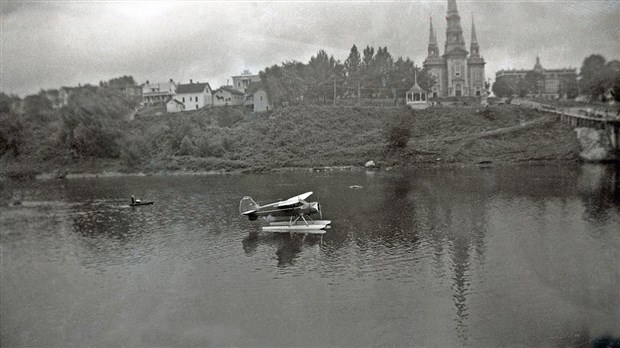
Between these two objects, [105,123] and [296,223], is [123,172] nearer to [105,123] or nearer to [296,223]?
[105,123]

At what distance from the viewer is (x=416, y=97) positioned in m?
112

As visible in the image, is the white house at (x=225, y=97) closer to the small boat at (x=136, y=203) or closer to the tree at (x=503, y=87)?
the small boat at (x=136, y=203)

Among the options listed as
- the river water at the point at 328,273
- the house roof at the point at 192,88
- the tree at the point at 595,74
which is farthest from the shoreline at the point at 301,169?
the house roof at the point at 192,88

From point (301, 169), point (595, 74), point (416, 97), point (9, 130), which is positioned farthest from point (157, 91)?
point (595, 74)

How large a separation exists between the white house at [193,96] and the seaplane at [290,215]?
3258 inches

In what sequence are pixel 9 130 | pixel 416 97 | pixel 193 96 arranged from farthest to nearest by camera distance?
pixel 193 96, pixel 416 97, pixel 9 130

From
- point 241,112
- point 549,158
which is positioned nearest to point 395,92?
point 241,112

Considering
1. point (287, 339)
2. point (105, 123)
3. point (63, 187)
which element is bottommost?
point (287, 339)

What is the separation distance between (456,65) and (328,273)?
11226 centimetres

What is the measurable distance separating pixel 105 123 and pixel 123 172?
1069cm

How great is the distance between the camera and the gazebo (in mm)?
104812

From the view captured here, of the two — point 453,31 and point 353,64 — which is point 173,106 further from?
point 453,31

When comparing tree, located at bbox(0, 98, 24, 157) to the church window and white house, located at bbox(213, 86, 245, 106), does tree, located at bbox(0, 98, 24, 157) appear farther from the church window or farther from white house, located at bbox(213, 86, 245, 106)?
the church window

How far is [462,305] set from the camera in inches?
907
